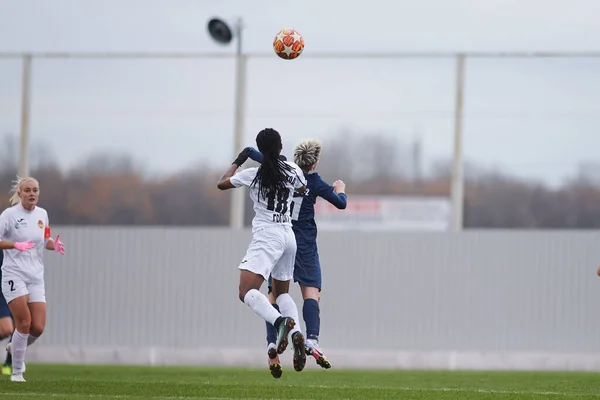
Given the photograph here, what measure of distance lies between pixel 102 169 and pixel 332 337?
618 centimetres

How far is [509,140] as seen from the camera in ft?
77.8

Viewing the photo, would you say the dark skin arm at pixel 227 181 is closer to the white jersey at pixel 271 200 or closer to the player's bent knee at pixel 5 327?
the white jersey at pixel 271 200

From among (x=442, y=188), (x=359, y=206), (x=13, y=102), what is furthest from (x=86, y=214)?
(x=442, y=188)

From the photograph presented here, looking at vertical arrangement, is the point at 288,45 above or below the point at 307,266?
above

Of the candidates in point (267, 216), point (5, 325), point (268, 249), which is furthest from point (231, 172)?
point (5, 325)

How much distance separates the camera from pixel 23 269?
534 inches

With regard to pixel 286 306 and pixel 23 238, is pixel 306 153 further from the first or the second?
pixel 23 238

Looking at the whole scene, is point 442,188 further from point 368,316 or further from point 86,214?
point 86,214

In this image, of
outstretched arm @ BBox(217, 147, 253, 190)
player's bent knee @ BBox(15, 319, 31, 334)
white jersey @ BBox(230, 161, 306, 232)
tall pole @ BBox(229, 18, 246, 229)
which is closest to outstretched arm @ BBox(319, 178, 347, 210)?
white jersey @ BBox(230, 161, 306, 232)

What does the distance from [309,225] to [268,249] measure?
1157 mm

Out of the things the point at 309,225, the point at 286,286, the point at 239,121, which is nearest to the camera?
the point at 286,286

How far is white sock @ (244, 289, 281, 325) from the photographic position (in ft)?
38.1

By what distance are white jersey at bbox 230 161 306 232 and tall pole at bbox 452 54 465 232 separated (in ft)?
39.1

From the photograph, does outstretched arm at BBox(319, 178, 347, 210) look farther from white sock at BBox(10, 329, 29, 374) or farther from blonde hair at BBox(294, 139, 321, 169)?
white sock at BBox(10, 329, 29, 374)
